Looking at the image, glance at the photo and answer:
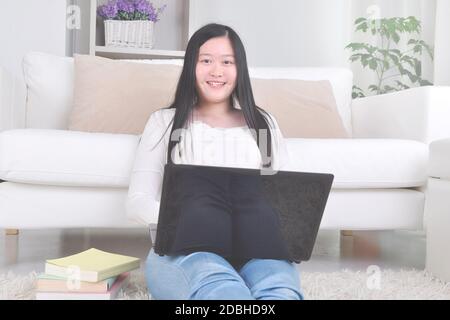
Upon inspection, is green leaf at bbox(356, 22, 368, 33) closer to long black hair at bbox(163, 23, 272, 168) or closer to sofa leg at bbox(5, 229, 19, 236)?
long black hair at bbox(163, 23, 272, 168)

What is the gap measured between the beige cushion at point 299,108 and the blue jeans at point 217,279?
85 cm

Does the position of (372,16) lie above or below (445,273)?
above

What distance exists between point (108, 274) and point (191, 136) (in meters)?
0.36

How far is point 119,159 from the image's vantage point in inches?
58.3

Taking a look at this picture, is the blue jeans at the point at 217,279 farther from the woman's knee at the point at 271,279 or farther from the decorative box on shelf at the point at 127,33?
A: the decorative box on shelf at the point at 127,33

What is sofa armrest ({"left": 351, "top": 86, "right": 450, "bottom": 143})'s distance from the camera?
5.54 feet

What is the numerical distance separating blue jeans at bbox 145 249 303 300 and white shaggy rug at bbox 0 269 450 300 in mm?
157

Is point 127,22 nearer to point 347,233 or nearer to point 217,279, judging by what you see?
point 347,233

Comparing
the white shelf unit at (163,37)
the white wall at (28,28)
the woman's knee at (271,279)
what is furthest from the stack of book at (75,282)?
the white shelf unit at (163,37)

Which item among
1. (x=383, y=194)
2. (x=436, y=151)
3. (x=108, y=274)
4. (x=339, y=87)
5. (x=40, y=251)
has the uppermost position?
(x=339, y=87)

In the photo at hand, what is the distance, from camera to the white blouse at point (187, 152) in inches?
48.4
